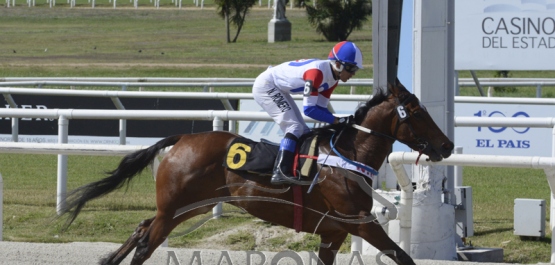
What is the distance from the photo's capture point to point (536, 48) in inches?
435

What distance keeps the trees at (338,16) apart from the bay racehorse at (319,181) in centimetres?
2707

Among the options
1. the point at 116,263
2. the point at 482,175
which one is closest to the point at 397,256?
the point at 116,263

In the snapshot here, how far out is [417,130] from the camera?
5207 mm

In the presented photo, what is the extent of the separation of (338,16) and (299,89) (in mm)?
27500

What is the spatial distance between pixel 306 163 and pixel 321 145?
0.15 metres

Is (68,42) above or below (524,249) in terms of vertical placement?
above

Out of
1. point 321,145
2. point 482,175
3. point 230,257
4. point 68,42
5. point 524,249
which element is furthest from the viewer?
point 68,42

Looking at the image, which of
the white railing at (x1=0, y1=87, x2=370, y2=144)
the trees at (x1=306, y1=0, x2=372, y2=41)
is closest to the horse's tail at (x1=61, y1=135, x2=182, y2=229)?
the white railing at (x1=0, y1=87, x2=370, y2=144)

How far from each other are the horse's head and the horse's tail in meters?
1.31

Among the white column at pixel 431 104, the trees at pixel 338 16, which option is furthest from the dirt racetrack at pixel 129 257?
the trees at pixel 338 16

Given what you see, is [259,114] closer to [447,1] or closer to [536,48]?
A: [447,1]

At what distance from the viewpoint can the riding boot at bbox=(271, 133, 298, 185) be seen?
512 centimetres

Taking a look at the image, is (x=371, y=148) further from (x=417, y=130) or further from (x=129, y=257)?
(x=129, y=257)

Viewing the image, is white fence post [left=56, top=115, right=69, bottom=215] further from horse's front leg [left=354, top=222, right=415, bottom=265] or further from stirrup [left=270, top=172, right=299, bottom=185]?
horse's front leg [left=354, top=222, right=415, bottom=265]
